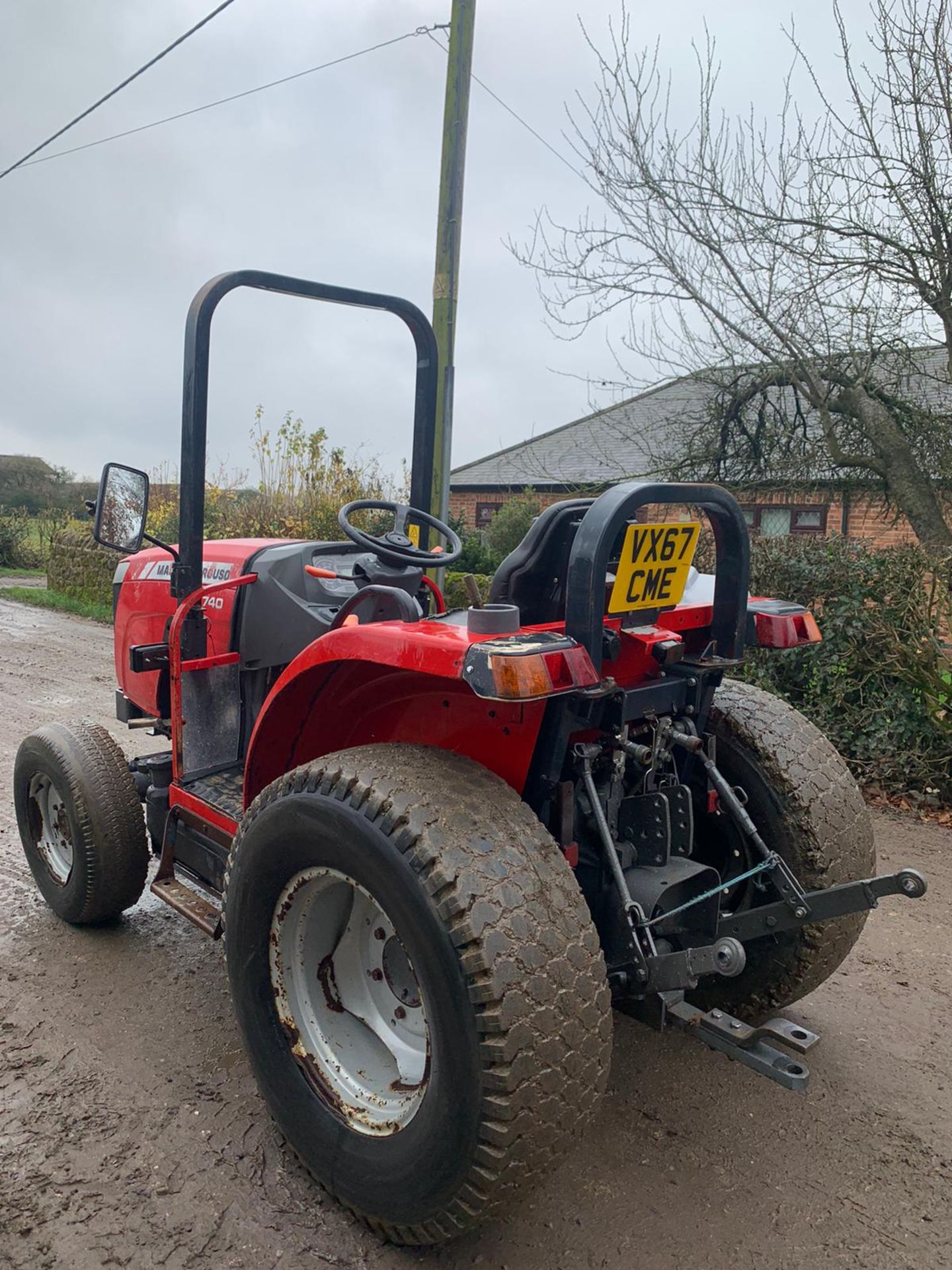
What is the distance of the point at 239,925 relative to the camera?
2.37 m

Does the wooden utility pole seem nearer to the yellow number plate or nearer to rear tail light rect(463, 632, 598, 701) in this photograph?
the yellow number plate

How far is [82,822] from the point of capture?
343 centimetres

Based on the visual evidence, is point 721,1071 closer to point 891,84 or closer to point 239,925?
point 239,925

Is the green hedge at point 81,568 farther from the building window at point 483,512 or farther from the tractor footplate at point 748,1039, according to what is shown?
the tractor footplate at point 748,1039

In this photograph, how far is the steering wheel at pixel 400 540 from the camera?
2.88 metres

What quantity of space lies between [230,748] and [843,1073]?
2309mm

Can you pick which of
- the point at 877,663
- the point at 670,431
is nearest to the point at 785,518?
the point at 670,431

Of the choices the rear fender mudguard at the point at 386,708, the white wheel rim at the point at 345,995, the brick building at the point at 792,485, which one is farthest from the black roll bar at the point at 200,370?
the brick building at the point at 792,485

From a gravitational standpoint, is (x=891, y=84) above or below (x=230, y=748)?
above

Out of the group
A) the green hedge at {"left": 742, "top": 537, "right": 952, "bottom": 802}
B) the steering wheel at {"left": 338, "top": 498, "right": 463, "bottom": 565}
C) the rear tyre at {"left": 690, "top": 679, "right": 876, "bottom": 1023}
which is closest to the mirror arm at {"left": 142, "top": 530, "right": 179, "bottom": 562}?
the steering wheel at {"left": 338, "top": 498, "right": 463, "bottom": 565}

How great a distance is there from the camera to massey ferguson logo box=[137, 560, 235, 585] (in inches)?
136

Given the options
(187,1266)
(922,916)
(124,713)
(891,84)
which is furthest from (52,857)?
(891,84)

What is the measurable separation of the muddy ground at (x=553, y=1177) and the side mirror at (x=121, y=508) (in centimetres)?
154

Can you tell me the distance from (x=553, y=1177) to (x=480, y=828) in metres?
1.07
